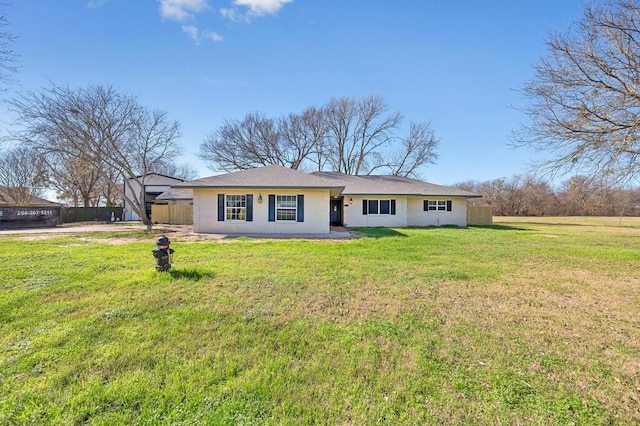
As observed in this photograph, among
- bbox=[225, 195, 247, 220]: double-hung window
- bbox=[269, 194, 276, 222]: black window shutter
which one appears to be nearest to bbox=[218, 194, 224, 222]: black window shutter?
bbox=[225, 195, 247, 220]: double-hung window

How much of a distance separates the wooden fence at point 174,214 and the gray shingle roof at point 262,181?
8.25 m

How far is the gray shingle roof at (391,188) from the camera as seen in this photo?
19078 millimetres

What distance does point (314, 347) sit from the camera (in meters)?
2.99

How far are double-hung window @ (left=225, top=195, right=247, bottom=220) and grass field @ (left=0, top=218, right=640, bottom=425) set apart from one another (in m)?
8.05

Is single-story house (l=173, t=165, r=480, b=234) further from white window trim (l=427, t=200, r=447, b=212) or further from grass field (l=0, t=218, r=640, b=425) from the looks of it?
white window trim (l=427, t=200, r=447, b=212)

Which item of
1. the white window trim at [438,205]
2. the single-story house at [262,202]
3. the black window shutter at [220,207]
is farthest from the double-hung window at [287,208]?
the white window trim at [438,205]

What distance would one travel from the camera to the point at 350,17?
9.15 m

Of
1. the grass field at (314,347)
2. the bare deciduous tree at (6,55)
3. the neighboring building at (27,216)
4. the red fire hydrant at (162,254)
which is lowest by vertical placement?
the grass field at (314,347)

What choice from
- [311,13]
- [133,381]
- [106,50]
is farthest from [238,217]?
[133,381]

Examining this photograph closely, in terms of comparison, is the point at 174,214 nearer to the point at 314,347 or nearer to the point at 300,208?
the point at 300,208

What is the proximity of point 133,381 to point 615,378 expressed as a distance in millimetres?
4250

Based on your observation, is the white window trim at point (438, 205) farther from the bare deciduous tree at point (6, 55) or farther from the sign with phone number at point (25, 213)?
the sign with phone number at point (25, 213)

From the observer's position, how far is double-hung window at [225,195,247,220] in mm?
14086

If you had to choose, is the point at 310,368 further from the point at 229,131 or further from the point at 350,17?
the point at 229,131
